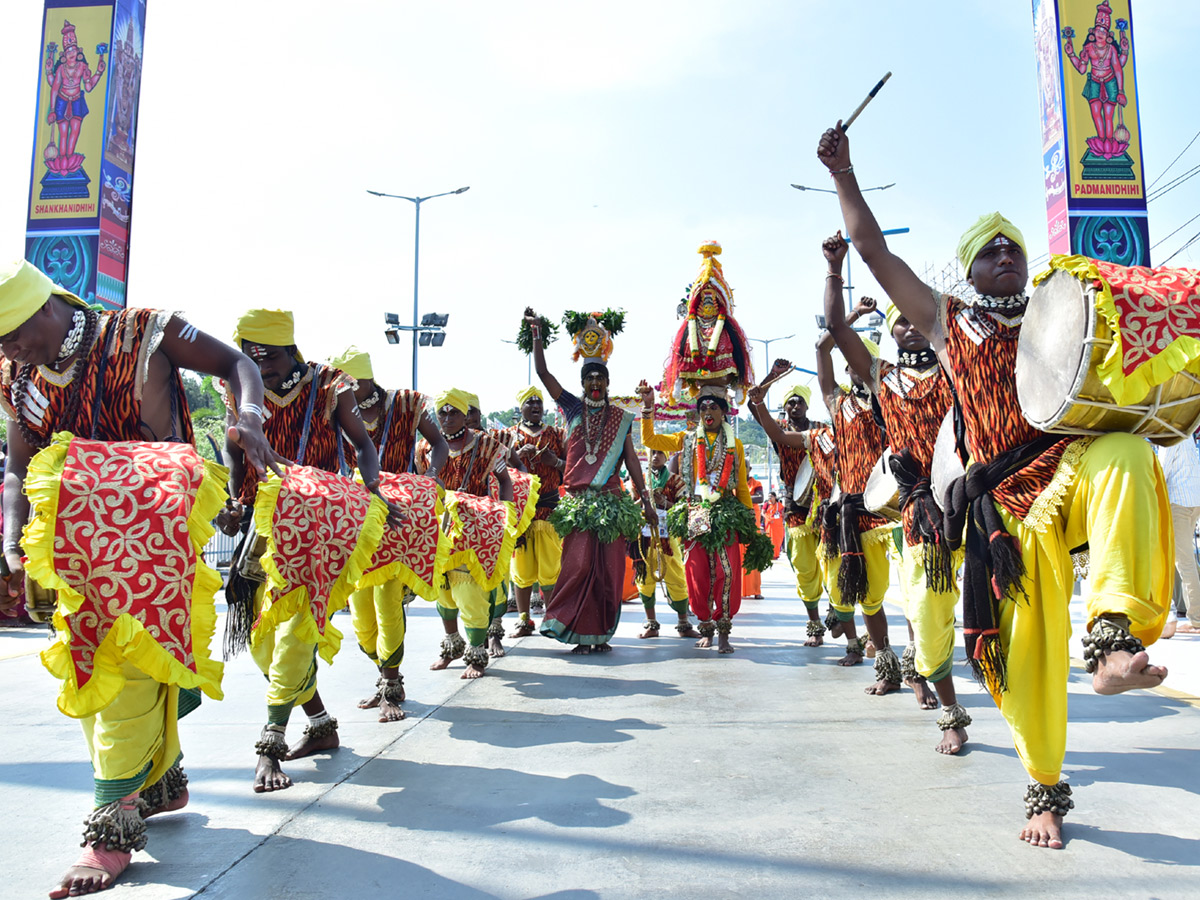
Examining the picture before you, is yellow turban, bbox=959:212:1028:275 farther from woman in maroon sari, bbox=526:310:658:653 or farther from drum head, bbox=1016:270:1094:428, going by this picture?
woman in maroon sari, bbox=526:310:658:653

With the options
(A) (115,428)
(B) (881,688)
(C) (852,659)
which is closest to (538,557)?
(C) (852,659)

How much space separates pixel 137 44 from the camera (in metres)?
17.5

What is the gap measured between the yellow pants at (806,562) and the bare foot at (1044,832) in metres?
5.35

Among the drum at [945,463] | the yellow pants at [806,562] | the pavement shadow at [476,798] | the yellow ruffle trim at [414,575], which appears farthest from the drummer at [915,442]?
the yellow pants at [806,562]

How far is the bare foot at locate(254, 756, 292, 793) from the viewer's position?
3.83 metres

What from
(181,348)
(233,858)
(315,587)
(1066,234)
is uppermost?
(1066,234)

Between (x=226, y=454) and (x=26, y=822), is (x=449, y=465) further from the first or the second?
(x=26, y=822)

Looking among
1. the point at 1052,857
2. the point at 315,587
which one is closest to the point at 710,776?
the point at 1052,857

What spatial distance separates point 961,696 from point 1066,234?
11339 mm

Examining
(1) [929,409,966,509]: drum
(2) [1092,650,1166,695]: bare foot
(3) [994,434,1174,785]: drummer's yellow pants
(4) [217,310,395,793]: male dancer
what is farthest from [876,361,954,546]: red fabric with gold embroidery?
(4) [217,310,395,793]: male dancer

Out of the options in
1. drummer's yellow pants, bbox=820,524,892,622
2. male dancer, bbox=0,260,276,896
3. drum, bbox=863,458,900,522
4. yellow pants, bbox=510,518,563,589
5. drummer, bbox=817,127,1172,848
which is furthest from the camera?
yellow pants, bbox=510,518,563,589

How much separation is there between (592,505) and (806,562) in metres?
2.11

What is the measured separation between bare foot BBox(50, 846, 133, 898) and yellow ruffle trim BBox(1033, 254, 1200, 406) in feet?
11.1

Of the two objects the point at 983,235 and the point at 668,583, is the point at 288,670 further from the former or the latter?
the point at 668,583
